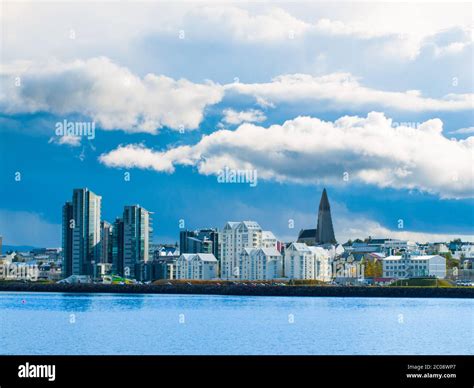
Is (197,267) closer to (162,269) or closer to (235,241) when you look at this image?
(235,241)

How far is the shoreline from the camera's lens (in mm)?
114000

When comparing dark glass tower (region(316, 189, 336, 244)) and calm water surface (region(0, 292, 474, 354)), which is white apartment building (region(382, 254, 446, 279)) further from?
calm water surface (region(0, 292, 474, 354))

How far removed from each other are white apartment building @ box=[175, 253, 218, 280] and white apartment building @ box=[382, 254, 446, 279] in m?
27.9

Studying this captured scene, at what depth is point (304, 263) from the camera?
14050cm

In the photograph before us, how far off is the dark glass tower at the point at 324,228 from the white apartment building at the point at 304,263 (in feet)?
80.4

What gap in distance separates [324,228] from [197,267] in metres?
34.1

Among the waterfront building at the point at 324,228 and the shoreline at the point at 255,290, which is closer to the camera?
the shoreline at the point at 255,290

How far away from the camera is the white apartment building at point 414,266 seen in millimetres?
131750

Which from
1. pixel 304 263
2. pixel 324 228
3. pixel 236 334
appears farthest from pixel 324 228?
pixel 236 334
